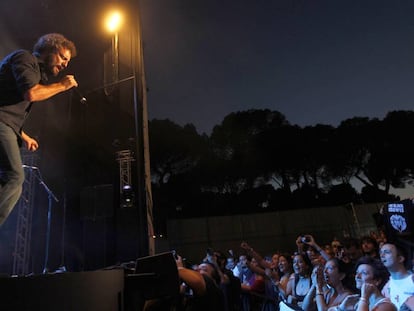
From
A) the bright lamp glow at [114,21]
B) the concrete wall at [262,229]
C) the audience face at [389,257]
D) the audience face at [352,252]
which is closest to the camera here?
the audience face at [389,257]

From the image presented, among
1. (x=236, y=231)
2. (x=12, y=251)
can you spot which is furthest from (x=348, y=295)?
(x=236, y=231)

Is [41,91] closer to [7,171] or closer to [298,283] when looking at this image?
[7,171]

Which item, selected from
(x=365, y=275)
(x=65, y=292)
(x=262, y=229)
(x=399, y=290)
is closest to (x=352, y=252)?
(x=399, y=290)

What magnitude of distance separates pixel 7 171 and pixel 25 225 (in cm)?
380

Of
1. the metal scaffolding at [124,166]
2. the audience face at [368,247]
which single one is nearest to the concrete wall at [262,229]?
the metal scaffolding at [124,166]

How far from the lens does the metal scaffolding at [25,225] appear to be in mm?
4684

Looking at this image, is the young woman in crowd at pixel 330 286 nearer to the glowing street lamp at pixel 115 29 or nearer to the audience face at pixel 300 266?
the audience face at pixel 300 266

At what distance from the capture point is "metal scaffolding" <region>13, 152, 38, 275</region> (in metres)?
4.68

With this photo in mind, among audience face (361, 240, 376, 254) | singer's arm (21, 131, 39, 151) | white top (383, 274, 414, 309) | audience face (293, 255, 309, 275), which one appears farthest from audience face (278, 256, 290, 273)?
singer's arm (21, 131, 39, 151)

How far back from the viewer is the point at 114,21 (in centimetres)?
587

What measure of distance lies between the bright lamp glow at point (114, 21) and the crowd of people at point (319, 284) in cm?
449

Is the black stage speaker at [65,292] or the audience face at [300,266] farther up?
the black stage speaker at [65,292]

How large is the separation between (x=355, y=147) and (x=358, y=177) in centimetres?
259

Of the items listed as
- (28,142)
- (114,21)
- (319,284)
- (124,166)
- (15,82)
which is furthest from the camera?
(124,166)
